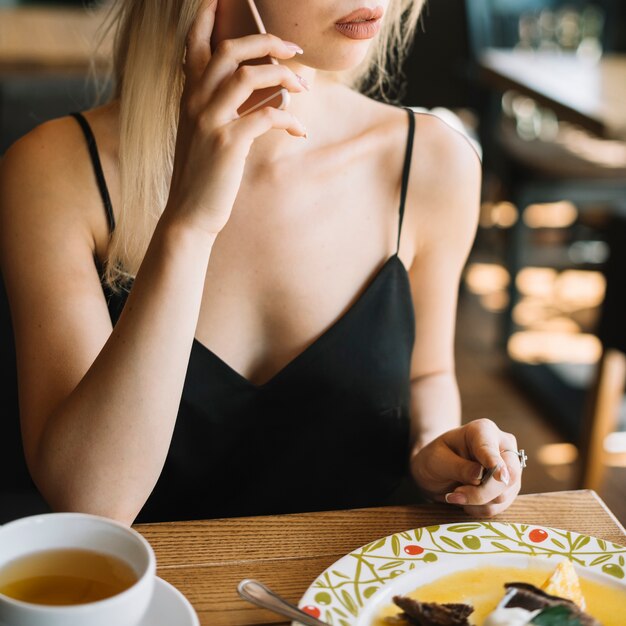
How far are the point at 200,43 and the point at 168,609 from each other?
0.55m

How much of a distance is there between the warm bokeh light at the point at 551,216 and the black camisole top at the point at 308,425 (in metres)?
3.16

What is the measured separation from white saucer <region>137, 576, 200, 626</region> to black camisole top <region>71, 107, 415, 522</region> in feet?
1.53

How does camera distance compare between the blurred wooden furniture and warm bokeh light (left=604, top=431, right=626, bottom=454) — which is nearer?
the blurred wooden furniture

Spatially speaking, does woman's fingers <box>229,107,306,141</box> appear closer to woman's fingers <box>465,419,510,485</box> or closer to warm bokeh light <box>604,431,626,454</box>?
woman's fingers <box>465,419,510,485</box>

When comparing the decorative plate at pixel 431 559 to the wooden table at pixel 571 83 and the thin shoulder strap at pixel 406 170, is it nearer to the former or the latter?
the thin shoulder strap at pixel 406 170

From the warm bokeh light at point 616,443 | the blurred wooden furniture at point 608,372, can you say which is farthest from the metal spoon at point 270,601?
the warm bokeh light at point 616,443

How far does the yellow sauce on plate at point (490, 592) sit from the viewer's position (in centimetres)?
72

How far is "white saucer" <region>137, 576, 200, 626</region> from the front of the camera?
677 millimetres

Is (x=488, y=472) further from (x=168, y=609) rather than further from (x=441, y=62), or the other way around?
(x=441, y=62)

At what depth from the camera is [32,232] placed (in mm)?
1067

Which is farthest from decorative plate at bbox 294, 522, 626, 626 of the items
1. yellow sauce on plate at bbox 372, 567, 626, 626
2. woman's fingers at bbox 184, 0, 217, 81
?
woman's fingers at bbox 184, 0, 217, 81

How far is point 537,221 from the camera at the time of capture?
172 inches

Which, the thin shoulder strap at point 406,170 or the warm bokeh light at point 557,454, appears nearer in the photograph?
the thin shoulder strap at point 406,170

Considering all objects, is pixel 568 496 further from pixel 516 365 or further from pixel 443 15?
pixel 443 15
